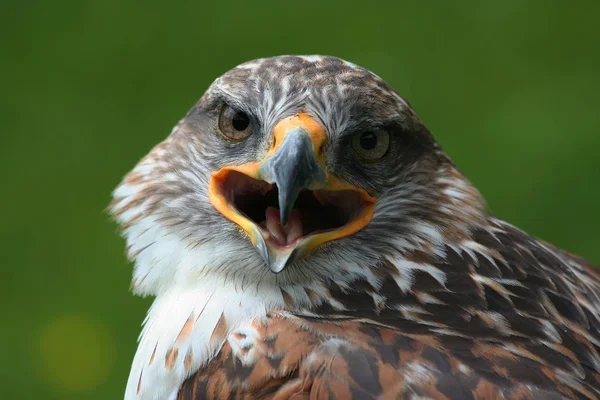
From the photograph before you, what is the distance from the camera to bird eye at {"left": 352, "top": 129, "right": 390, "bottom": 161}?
291 centimetres

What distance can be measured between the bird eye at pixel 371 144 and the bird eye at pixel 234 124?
0.99ft

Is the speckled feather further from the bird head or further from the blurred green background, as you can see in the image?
the blurred green background

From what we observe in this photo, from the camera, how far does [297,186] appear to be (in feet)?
8.64

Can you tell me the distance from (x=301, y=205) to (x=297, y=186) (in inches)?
12.0

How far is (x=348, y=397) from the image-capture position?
2484mm

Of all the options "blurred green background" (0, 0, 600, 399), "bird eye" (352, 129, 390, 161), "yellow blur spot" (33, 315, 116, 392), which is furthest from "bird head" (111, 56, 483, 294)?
"blurred green background" (0, 0, 600, 399)

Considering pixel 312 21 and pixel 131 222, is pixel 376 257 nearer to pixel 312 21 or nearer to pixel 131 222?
pixel 131 222

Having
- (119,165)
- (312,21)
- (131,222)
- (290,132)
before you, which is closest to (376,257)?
(290,132)

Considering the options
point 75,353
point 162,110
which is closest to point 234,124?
point 75,353

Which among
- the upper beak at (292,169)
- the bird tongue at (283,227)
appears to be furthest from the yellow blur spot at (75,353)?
the upper beak at (292,169)

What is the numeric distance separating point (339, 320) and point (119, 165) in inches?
149

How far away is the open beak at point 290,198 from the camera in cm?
Answer: 264

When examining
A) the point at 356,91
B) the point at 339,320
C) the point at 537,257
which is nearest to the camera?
the point at 339,320

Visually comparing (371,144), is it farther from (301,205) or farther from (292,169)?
(292,169)
